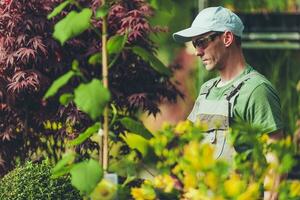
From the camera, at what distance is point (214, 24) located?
607cm

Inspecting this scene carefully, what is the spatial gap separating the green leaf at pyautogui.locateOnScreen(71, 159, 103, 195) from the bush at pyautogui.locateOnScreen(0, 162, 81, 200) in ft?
5.72

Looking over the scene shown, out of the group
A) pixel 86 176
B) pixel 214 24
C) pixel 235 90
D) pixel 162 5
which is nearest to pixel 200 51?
pixel 214 24

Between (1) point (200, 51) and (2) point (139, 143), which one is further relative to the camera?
(1) point (200, 51)

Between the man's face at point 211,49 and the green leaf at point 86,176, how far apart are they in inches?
49.2

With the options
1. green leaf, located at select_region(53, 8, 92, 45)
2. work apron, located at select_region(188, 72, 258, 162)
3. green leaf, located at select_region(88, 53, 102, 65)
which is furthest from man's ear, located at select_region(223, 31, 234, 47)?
green leaf, located at select_region(53, 8, 92, 45)

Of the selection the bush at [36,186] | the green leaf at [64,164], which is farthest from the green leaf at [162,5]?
the bush at [36,186]

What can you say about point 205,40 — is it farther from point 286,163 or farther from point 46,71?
point 46,71

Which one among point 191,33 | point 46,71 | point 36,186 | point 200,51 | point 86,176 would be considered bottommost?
point 36,186

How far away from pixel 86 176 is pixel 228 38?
151 centimetres

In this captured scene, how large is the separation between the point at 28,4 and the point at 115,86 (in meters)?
0.97

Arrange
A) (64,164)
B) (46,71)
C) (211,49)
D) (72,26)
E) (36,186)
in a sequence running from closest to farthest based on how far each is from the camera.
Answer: (72,26) < (64,164) < (211,49) < (36,186) < (46,71)

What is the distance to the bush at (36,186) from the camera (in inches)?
267

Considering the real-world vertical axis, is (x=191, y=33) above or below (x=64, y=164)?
above

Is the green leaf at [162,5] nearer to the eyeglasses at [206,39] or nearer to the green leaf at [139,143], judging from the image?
the eyeglasses at [206,39]
